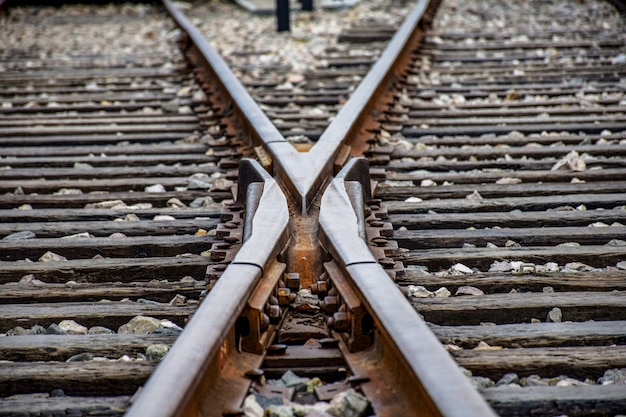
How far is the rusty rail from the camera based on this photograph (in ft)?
5.93

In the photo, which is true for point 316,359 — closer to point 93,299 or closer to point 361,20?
point 93,299

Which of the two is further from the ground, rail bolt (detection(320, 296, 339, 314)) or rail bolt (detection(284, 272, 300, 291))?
rail bolt (detection(320, 296, 339, 314))

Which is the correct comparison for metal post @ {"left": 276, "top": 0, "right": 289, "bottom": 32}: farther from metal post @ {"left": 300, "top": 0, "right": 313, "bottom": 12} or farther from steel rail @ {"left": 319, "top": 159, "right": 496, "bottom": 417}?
steel rail @ {"left": 319, "top": 159, "right": 496, "bottom": 417}

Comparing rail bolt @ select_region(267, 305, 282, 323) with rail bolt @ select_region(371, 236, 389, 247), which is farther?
rail bolt @ select_region(371, 236, 389, 247)

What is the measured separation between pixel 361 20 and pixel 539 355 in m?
8.72

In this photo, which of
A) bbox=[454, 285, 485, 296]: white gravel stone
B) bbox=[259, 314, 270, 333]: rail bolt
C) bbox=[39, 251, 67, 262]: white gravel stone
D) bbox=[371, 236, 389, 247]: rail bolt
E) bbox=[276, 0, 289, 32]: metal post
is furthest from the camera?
bbox=[276, 0, 289, 32]: metal post

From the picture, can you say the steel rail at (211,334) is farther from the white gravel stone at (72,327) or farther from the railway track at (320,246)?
the white gravel stone at (72,327)

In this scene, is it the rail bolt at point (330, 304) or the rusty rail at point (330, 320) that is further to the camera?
the rail bolt at point (330, 304)

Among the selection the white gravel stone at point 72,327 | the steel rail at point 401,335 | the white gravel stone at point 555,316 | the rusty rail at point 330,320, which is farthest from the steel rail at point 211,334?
the white gravel stone at point 555,316

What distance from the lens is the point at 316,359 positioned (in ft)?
7.52

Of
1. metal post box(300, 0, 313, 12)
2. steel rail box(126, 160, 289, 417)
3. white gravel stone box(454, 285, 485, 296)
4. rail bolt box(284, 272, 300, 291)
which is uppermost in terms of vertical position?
steel rail box(126, 160, 289, 417)

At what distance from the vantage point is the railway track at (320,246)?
83.0 inches

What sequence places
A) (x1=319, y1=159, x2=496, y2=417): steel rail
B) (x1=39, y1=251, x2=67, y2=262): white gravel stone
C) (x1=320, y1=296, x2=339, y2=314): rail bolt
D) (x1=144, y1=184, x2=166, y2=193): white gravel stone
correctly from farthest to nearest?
(x1=144, y1=184, x2=166, y2=193): white gravel stone, (x1=39, y1=251, x2=67, y2=262): white gravel stone, (x1=320, y1=296, x2=339, y2=314): rail bolt, (x1=319, y1=159, x2=496, y2=417): steel rail

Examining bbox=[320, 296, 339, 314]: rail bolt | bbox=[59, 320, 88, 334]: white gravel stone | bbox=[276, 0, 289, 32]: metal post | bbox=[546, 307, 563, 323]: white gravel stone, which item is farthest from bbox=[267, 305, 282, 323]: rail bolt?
bbox=[276, 0, 289, 32]: metal post
